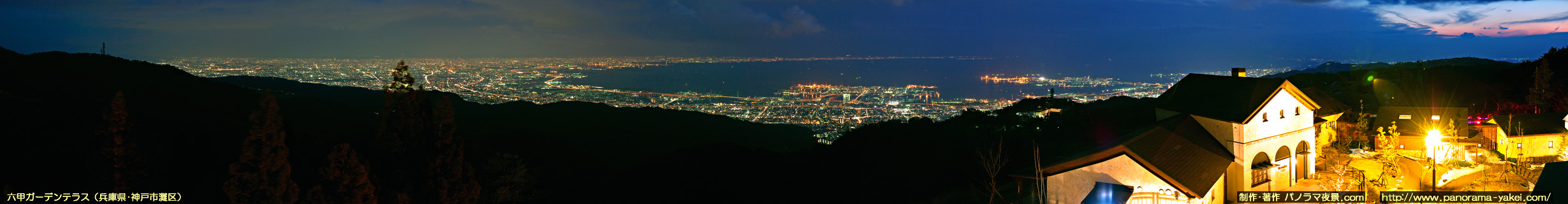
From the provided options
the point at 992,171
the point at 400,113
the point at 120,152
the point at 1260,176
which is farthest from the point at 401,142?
the point at 1260,176

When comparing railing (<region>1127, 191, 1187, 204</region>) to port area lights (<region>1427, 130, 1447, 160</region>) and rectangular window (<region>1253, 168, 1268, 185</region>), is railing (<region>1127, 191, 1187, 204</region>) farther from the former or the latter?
port area lights (<region>1427, 130, 1447, 160</region>)

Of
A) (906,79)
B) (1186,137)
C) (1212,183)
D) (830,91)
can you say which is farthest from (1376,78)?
(906,79)

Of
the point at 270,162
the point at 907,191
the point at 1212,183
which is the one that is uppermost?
the point at 270,162

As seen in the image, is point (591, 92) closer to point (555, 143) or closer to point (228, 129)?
point (555, 143)

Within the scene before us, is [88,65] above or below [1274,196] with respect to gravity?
above

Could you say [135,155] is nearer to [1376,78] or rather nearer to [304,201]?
[304,201]
